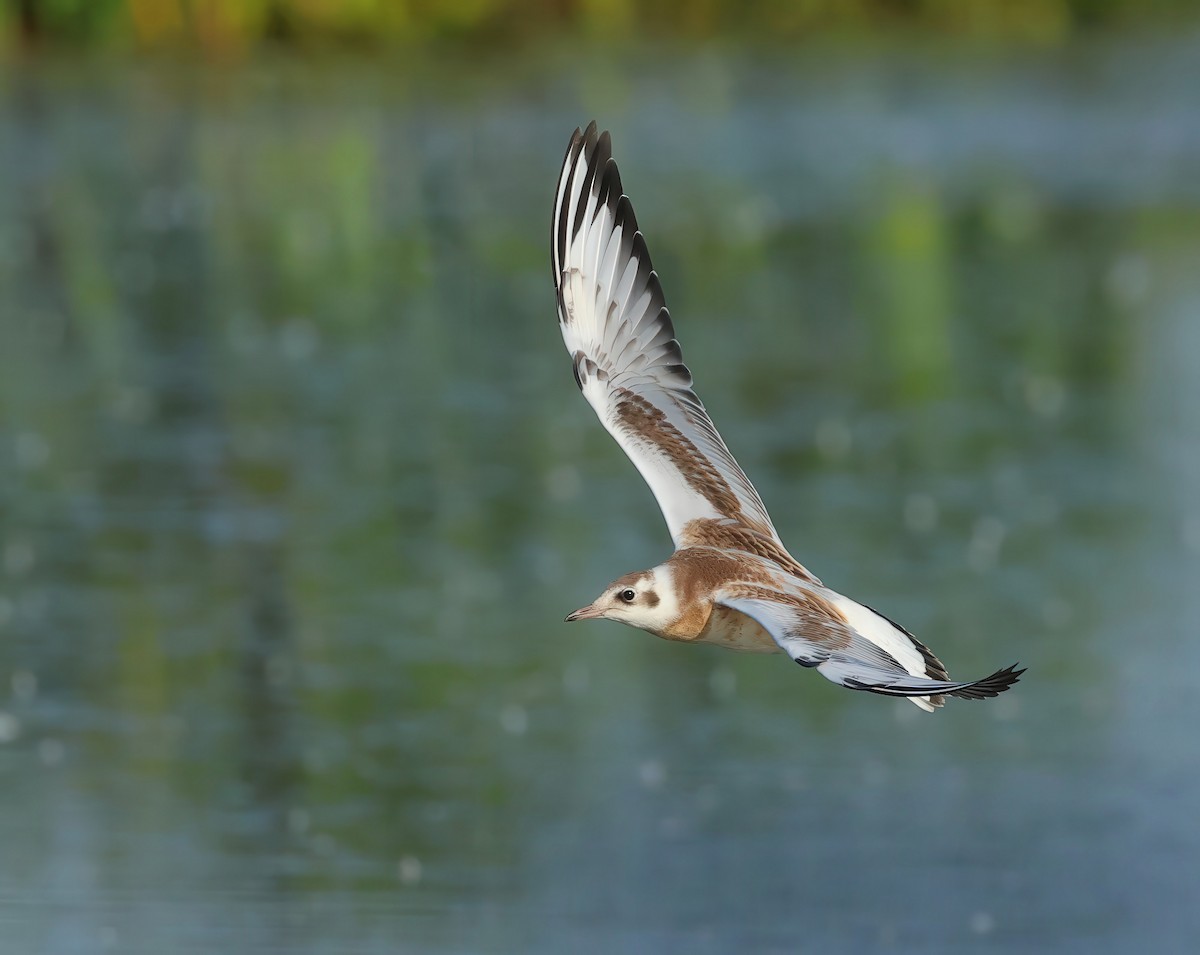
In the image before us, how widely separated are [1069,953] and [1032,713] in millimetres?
2931

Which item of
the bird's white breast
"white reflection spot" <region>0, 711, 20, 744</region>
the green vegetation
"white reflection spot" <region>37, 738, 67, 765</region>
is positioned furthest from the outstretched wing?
the green vegetation

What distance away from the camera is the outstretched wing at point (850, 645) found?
17.3ft

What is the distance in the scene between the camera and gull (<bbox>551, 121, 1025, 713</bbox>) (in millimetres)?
6242

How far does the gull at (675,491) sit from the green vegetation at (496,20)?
27240 mm

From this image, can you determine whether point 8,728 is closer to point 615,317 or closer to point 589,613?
point 615,317

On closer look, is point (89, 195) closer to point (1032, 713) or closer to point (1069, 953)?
point (1032, 713)

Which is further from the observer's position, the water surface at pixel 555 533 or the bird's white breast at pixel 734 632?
the water surface at pixel 555 533

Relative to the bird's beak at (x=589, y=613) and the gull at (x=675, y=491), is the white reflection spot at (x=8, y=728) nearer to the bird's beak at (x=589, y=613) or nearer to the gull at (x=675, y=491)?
the gull at (x=675, y=491)

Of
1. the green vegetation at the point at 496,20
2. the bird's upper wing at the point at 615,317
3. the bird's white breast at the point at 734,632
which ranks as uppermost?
the green vegetation at the point at 496,20

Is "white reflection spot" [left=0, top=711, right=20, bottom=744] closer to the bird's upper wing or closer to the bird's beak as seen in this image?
the bird's upper wing

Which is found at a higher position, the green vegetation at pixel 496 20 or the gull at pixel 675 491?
the green vegetation at pixel 496 20

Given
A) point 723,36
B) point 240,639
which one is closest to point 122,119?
point 723,36

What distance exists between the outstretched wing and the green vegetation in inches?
1141

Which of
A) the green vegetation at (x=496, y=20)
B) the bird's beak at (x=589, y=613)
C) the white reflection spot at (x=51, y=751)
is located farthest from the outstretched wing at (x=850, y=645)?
the green vegetation at (x=496, y=20)
